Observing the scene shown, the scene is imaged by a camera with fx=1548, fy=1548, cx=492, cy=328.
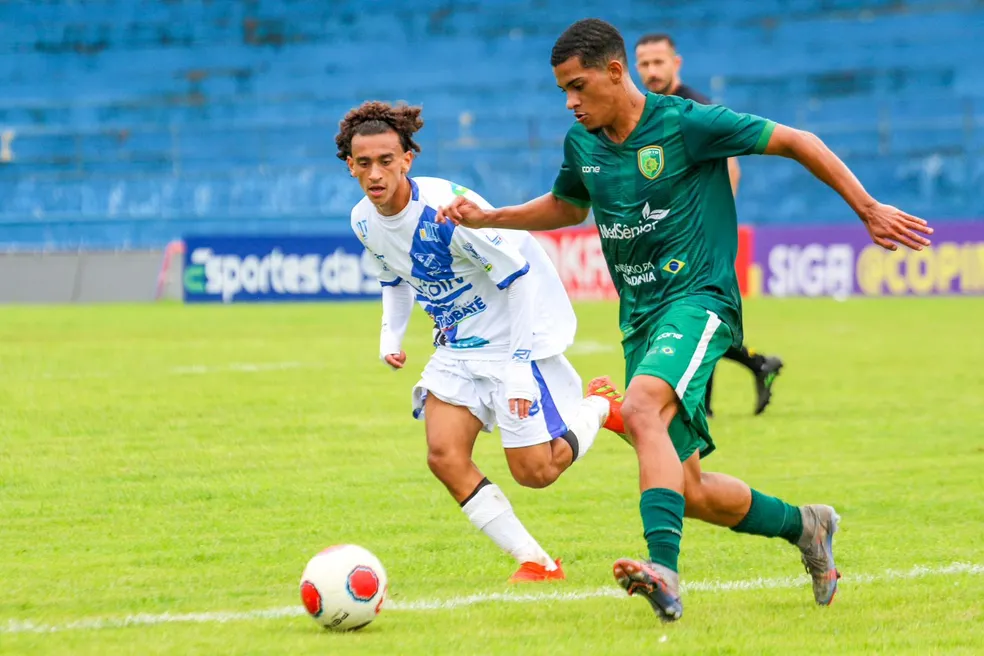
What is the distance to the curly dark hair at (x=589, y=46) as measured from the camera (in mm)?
4863

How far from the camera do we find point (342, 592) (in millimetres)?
4488

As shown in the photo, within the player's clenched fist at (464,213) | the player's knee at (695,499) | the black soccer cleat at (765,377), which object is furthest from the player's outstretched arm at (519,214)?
the black soccer cleat at (765,377)

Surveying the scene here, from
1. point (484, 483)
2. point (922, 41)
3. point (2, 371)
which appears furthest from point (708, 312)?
point (922, 41)

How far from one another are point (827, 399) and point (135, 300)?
17318 mm

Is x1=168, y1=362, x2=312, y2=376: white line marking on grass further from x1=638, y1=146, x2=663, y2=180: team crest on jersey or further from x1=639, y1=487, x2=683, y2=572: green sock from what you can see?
x1=639, y1=487, x2=683, y2=572: green sock

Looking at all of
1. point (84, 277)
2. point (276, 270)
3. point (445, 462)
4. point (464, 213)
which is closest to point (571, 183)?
point (464, 213)

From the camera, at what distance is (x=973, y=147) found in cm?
2820

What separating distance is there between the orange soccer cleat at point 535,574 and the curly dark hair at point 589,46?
1745mm

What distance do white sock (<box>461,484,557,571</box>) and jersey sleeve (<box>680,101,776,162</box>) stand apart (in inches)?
56.7

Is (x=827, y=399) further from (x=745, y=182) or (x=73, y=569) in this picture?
(x=745, y=182)

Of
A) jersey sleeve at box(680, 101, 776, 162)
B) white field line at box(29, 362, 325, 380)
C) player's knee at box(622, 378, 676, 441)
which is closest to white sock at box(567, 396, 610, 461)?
player's knee at box(622, 378, 676, 441)

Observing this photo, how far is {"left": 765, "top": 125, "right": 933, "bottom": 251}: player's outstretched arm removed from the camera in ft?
15.2

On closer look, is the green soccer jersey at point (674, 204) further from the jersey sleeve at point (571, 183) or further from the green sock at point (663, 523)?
the green sock at point (663, 523)

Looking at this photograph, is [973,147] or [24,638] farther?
[973,147]
